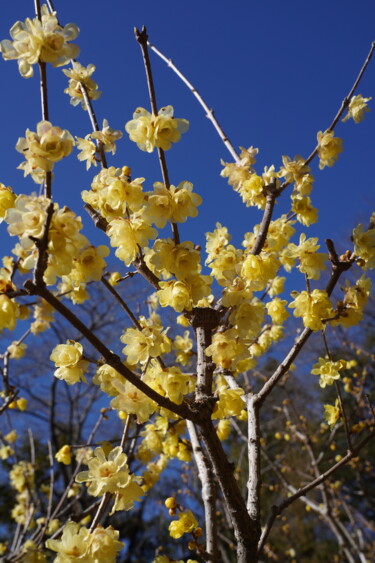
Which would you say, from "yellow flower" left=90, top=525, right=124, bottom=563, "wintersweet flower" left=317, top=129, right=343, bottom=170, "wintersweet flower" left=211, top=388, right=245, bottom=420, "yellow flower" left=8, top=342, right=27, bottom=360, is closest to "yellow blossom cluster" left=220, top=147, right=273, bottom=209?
"wintersweet flower" left=317, top=129, right=343, bottom=170

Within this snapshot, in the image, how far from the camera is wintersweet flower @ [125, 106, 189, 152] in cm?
139

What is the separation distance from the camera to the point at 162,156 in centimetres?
145

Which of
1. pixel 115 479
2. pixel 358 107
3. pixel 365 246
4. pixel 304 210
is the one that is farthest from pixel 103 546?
pixel 358 107

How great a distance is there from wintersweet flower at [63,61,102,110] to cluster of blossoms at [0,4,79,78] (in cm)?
67

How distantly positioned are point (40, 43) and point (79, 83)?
A: 74 cm

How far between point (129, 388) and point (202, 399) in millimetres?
227

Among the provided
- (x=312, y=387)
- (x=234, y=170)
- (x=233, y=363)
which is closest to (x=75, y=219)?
(x=233, y=363)

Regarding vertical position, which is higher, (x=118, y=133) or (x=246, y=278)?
(x=118, y=133)

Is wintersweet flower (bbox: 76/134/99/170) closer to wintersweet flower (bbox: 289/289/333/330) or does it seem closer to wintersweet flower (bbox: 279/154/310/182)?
wintersweet flower (bbox: 279/154/310/182)

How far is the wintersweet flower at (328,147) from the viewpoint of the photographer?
197 centimetres

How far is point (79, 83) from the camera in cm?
189

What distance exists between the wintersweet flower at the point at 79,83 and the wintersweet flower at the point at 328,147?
1012 millimetres

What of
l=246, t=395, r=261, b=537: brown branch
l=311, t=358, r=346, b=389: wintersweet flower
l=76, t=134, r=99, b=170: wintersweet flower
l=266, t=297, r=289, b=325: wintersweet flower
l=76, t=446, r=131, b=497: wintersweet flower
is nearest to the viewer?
l=76, t=446, r=131, b=497: wintersweet flower

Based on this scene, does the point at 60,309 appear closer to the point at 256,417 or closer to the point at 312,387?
the point at 256,417
